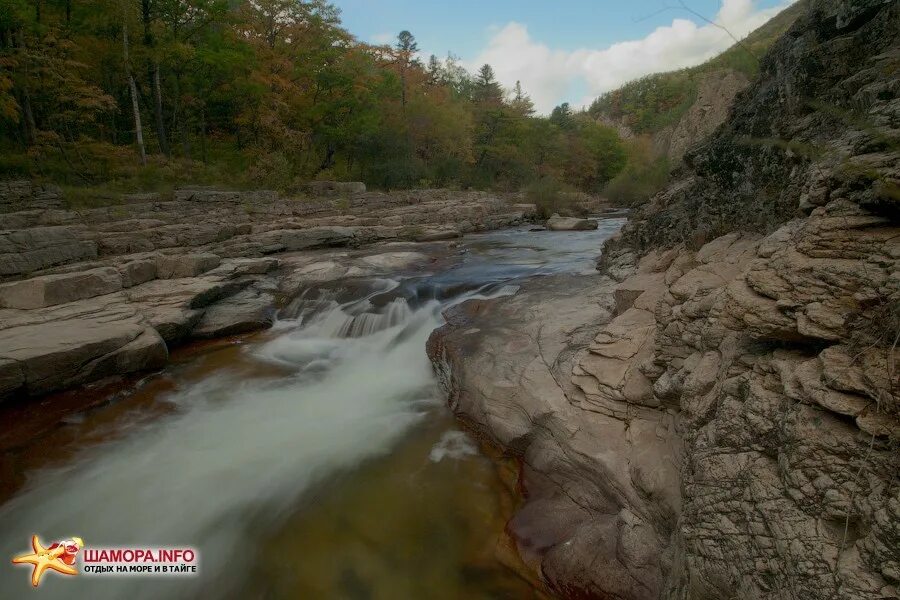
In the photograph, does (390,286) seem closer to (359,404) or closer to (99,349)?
(359,404)

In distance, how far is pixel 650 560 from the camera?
128 inches

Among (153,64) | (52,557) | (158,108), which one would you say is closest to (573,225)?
(52,557)

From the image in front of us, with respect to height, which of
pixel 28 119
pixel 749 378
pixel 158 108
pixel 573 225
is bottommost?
pixel 573 225

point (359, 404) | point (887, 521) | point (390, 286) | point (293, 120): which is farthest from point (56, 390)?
point (293, 120)

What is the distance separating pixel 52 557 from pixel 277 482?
2000mm

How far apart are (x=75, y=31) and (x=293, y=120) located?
9259mm

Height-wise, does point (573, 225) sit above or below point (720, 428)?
below

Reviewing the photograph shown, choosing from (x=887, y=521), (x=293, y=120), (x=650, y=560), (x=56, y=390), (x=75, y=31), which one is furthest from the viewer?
(x=293, y=120)

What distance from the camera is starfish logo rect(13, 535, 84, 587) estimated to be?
3877 mm

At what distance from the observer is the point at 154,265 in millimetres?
9859

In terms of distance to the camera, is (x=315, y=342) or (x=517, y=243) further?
(x=517, y=243)

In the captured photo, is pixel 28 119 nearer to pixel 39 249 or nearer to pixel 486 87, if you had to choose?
pixel 39 249

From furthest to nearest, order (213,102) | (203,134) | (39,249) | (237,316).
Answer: (213,102) < (203,134) < (39,249) < (237,316)

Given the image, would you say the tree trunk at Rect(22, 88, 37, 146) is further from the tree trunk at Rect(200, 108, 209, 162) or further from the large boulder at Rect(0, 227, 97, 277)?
the large boulder at Rect(0, 227, 97, 277)
